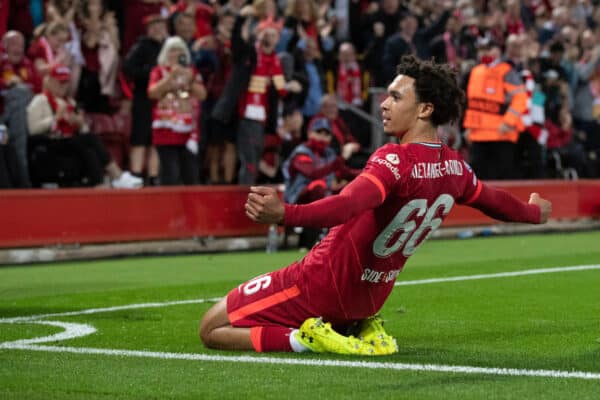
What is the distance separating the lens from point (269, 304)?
7680mm

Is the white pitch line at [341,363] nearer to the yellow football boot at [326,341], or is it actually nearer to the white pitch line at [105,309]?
the yellow football boot at [326,341]

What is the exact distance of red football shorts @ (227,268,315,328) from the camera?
7621 mm

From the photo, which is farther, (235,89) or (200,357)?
(235,89)

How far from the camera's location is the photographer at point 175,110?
16.9 m

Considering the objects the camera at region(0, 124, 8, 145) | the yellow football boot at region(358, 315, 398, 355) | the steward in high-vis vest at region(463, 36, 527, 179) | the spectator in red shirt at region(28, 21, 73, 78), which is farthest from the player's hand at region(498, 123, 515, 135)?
the yellow football boot at region(358, 315, 398, 355)

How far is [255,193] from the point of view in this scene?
640 cm

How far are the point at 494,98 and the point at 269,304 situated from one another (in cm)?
1321

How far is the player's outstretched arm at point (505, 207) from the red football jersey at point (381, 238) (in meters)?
0.18

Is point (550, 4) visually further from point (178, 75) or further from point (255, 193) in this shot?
point (255, 193)

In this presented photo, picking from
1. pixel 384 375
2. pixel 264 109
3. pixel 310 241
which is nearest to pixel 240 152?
pixel 264 109

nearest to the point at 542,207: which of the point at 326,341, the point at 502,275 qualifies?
the point at 326,341

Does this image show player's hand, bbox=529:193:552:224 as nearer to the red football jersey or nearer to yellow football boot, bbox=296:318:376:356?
the red football jersey

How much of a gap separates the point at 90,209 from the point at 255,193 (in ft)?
32.3

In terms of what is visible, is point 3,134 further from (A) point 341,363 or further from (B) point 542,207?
(A) point 341,363
